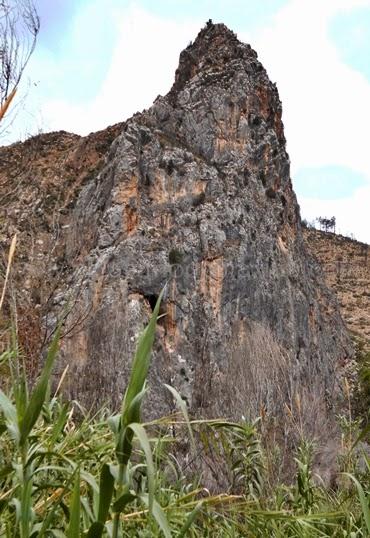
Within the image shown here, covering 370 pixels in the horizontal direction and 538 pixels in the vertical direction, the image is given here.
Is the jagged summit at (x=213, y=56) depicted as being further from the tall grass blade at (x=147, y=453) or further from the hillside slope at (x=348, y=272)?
the tall grass blade at (x=147, y=453)

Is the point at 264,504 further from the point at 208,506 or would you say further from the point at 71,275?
the point at 71,275

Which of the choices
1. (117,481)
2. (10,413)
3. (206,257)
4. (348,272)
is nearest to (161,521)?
(117,481)

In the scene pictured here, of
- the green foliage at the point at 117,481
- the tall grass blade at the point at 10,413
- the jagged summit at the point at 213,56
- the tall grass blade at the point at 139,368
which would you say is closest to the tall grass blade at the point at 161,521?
the green foliage at the point at 117,481

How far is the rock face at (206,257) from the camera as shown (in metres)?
17.9

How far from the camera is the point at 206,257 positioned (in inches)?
1033

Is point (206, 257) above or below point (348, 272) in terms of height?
below

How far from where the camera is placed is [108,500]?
4.38 feet

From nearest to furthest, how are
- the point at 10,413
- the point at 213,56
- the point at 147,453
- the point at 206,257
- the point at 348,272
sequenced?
1. the point at 147,453
2. the point at 10,413
3. the point at 206,257
4. the point at 213,56
5. the point at 348,272

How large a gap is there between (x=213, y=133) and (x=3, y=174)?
30.9 ft

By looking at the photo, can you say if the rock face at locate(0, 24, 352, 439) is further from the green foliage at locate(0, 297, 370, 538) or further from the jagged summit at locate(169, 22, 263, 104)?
the green foliage at locate(0, 297, 370, 538)

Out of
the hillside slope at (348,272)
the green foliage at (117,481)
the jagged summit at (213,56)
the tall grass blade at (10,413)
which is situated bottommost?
the green foliage at (117,481)

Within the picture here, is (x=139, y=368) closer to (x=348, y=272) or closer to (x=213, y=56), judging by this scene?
(x=213, y=56)

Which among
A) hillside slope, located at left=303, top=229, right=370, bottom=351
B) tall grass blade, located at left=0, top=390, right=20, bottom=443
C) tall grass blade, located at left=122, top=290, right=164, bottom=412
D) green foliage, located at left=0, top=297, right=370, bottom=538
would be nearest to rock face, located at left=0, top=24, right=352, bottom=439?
green foliage, located at left=0, top=297, right=370, bottom=538

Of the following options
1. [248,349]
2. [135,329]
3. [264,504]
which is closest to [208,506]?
[264,504]
